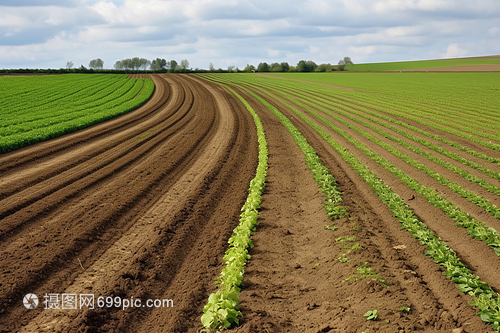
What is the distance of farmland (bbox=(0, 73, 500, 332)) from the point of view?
6.07 metres

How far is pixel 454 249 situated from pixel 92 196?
1007 centimetres

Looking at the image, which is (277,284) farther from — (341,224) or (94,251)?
(94,251)

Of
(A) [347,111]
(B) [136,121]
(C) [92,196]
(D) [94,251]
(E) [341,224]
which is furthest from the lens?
(A) [347,111]

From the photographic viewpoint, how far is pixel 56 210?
398 inches

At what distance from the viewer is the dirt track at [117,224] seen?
6234 mm

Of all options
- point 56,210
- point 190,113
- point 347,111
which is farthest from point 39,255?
point 347,111

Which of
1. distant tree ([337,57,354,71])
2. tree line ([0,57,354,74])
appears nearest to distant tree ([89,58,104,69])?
tree line ([0,57,354,74])

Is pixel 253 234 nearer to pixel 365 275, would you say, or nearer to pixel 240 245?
pixel 240 245

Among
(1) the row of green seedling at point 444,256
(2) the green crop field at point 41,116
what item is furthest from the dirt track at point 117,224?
(1) the row of green seedling at point 444,256

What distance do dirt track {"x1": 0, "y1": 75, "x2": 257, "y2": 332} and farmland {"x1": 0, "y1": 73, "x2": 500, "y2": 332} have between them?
1.6 inches

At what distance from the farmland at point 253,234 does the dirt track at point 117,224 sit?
0.14ft

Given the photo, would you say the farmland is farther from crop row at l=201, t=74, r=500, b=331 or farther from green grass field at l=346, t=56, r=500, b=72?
green grass field at l=346, t=56, r=500, b=72

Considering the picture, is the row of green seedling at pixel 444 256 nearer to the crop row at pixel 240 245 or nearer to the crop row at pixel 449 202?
the crop row at pixel 449 202

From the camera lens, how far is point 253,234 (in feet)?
30.6
